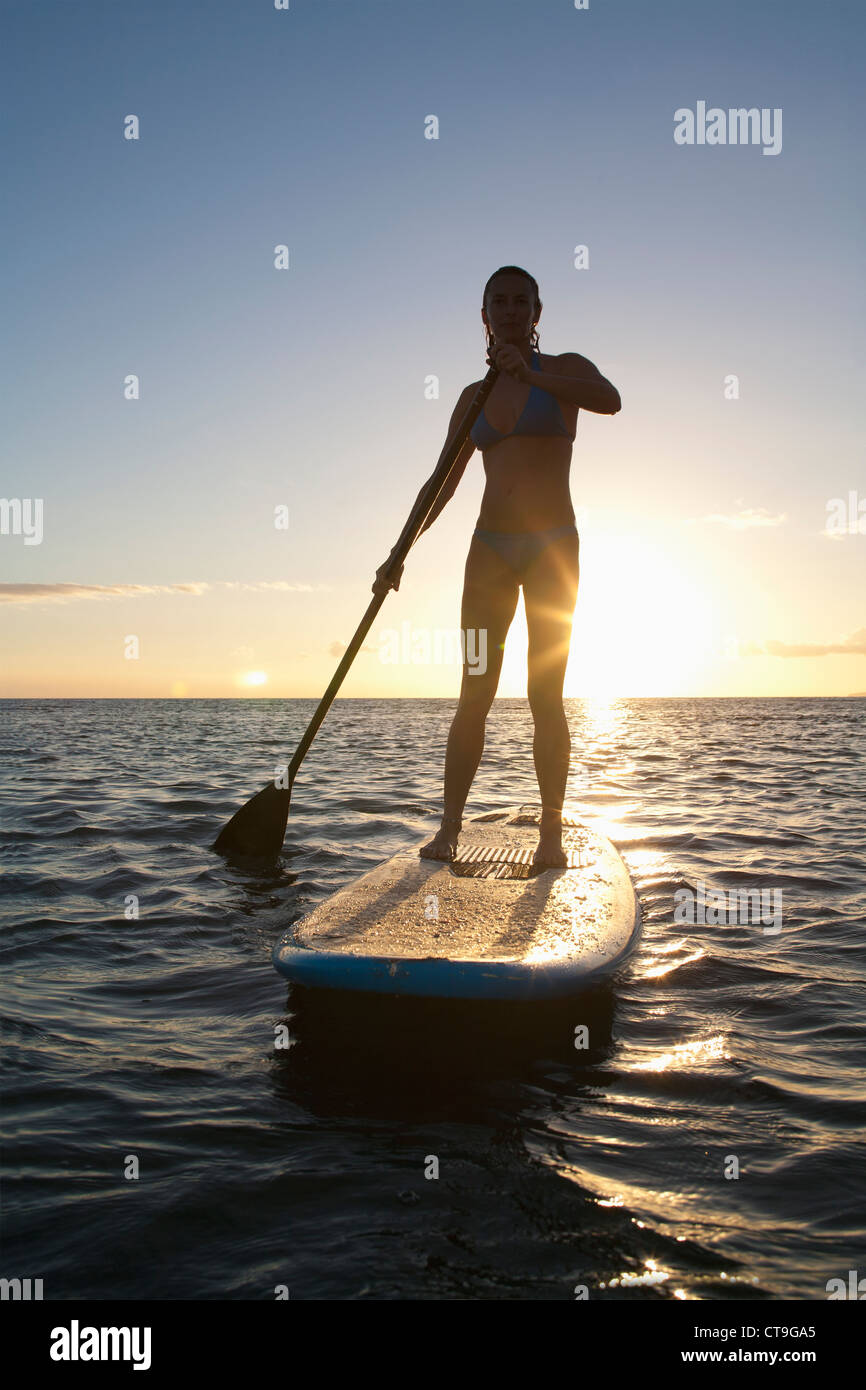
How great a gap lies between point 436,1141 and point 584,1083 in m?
0.53

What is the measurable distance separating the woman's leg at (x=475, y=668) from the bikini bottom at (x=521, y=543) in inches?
1.4

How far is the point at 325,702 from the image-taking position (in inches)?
175

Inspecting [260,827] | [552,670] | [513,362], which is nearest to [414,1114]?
[552,670]

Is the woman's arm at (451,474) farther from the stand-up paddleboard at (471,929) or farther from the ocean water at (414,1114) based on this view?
the ocean water at (414,1114)

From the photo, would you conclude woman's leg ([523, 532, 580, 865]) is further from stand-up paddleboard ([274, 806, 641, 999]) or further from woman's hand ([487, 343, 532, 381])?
woman's hand ([487, 343, 532, 381])

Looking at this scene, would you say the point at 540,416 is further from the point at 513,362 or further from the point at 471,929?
the point at 471,929

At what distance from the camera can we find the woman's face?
3.89 meters

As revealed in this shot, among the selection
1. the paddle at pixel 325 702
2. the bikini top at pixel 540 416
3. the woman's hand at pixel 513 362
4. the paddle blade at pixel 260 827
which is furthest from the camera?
the paddle blade at pixel 260 827

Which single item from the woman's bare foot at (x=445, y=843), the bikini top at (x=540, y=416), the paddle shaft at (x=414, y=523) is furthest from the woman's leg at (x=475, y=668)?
the bikini top at (x=540, y=416)

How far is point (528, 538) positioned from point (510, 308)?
1.01m

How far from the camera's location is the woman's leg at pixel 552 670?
3.90 metres

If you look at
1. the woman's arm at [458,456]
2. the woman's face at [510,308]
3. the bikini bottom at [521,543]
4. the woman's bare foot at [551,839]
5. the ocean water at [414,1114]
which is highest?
the woman's face at [510,308]
